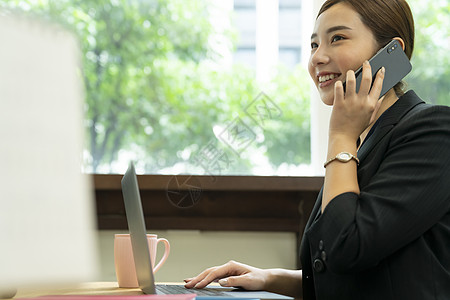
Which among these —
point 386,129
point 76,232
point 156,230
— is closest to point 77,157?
point 76,232

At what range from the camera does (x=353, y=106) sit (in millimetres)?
A: 1101

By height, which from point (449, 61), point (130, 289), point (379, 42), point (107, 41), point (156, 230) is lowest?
point (130, 289)

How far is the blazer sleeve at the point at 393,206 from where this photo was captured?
95cm

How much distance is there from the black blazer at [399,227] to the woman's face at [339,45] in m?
0.22

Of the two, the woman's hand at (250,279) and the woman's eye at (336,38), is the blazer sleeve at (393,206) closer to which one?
the woman's hand at (250,279)

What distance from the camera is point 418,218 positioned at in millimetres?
958

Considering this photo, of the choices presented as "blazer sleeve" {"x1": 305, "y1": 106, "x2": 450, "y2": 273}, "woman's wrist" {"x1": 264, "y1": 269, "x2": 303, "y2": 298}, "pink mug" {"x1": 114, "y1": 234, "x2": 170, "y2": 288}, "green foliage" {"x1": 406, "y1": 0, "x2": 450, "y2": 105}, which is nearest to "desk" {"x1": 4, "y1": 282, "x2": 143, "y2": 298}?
"pink mug" {"x1": 114, "y1": 234, "x2": 170, "y2": 288}

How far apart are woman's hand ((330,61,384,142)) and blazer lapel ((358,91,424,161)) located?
3cm

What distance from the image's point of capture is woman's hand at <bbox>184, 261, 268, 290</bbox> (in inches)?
43.8

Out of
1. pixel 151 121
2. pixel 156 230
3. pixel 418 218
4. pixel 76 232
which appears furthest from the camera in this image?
pixel 151 121

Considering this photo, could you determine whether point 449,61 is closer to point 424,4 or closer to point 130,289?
point 424,4

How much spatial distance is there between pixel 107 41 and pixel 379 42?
1055 millimetres

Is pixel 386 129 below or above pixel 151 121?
below

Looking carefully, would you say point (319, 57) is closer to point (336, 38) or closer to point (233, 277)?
point (336, 38)
